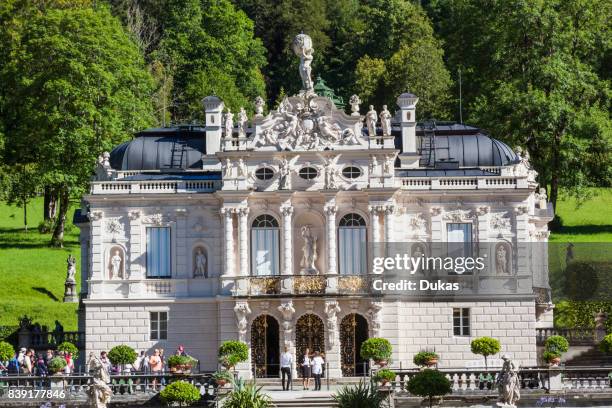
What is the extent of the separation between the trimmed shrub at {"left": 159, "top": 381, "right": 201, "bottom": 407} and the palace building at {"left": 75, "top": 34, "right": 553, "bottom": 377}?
1192cm

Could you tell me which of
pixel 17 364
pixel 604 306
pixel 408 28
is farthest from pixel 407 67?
pixel 17 364

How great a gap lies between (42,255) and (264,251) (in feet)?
82.7

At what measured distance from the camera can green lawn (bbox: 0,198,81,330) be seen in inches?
3551

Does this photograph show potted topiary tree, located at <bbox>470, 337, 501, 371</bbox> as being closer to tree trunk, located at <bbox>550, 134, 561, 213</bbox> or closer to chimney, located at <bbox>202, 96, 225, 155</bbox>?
chimney, located at <bbox>202, 96, 225, 155</bbox>

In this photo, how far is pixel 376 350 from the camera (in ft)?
244

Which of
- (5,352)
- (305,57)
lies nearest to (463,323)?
(305,57)

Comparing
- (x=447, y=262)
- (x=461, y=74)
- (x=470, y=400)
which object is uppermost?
(x=461, y=74)

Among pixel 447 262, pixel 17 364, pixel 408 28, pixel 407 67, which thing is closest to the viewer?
pixel 17 364

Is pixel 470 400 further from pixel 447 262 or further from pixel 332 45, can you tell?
pixel 332 45

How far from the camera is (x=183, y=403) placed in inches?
2581

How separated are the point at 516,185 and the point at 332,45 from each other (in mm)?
65099

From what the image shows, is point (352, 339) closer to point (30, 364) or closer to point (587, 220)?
point (30, 364)

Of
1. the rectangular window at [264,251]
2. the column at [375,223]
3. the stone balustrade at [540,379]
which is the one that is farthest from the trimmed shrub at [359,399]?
the rectangular window at [264,251]

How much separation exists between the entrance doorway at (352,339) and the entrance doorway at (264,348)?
2547 millimetres
